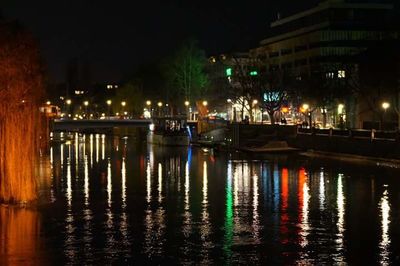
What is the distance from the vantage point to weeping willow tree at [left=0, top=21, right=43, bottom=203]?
33875 mm

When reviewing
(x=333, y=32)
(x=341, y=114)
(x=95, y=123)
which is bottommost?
(x=95, y=123)

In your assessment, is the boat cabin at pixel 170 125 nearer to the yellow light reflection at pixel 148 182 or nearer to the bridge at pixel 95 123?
the bridge at pixel 95 123

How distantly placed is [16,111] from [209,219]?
9986 mm

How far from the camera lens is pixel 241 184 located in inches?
2003

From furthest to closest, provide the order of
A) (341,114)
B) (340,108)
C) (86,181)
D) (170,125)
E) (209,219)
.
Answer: (170,125), (340,108), (341,114), (86,181), (209,219)

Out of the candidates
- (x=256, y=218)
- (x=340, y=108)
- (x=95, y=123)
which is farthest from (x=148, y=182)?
(x=95, y=123)

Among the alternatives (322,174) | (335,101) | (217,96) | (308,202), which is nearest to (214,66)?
(217,96)

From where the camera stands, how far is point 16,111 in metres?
34.5

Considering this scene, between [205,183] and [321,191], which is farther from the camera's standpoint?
[205,183]

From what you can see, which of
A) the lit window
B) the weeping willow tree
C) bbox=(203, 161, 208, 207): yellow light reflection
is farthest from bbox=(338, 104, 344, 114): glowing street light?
the weeping willow tree

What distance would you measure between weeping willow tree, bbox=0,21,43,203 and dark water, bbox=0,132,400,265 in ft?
4.49

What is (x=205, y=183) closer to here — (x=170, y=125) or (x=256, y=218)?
(x=256, y=218)

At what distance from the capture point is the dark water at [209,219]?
26203 millimetres

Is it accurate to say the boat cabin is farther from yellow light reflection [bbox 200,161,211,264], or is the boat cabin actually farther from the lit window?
yellow light reflection [bbox 200,161,211,264]
